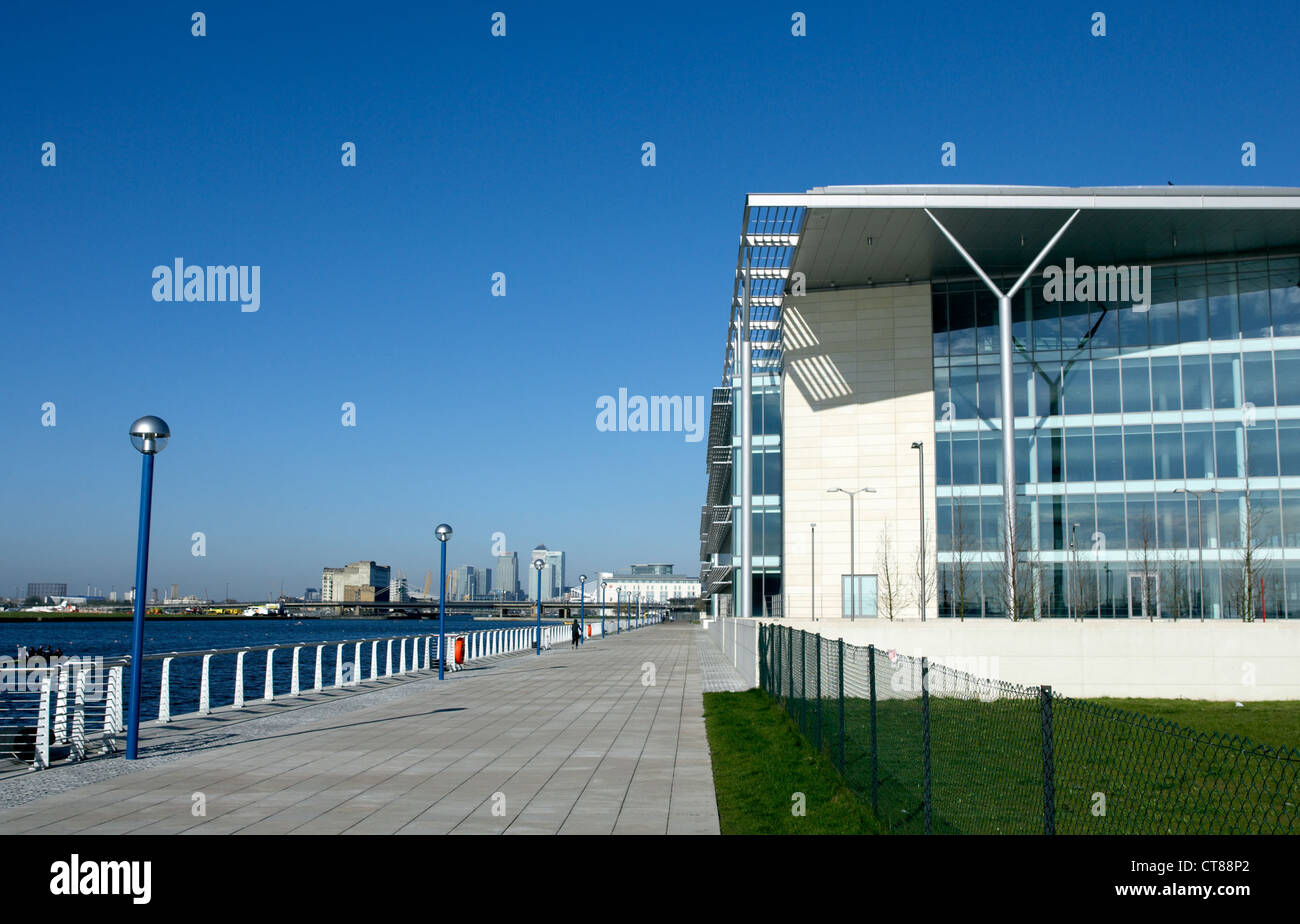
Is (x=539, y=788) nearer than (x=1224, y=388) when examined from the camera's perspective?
Yes

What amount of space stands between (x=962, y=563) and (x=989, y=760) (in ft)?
138

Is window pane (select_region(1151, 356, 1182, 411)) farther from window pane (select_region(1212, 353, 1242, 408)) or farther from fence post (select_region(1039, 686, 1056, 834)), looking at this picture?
fence post (select_region(1039, 686, 1056, 834))

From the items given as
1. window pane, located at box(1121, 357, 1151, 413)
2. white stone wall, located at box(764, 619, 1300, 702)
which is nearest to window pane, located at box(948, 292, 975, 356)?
window pane, located at box(1121, 357, 1151, 413)

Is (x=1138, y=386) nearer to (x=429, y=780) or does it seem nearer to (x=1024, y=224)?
(x=1024, y=224)

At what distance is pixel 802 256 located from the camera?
47125mm

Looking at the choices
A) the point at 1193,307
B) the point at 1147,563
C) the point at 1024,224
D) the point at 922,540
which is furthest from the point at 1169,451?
the point at 1024,224

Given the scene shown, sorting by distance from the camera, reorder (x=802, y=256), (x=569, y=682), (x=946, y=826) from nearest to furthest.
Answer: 1. (x=946, y=826)
2. (x=569, y=682)
3. (x=802, y=256)

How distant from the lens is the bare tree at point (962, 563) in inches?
1902

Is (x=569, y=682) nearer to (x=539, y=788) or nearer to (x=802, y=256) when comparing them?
(x=539, y=788)

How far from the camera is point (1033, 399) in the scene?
159 ft

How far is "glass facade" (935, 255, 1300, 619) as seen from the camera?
45.8 m

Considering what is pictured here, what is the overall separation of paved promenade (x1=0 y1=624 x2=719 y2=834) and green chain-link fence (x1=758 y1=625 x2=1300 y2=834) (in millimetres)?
1573

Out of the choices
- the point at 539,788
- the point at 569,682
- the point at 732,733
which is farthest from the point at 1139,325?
the point at 539,788
